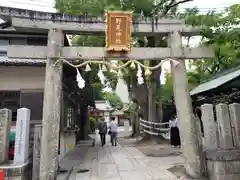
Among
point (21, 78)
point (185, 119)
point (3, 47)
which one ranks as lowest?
point (185, 119)

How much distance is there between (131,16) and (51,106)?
385 centimetres

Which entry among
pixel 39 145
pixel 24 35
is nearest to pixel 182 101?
pixel 39 145

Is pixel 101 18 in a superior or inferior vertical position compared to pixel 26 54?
superior

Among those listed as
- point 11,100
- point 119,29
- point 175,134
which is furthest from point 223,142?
point 11,100

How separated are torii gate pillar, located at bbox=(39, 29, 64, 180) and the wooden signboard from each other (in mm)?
1575

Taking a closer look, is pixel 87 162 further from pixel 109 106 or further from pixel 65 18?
pixel 109 106

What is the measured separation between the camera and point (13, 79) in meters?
10.4

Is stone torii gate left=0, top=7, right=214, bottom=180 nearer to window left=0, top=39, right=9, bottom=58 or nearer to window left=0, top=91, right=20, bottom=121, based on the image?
window left=0, top=91, right=20, bottom=121

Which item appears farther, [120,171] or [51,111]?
[120,171]

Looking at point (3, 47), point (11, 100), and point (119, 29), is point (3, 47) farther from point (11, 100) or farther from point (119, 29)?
point (119, 29)

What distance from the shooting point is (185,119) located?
789 centimetres

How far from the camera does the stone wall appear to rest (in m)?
6.90

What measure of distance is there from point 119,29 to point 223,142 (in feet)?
15.3

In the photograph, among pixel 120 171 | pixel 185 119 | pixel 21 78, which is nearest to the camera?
pixel 185 119
